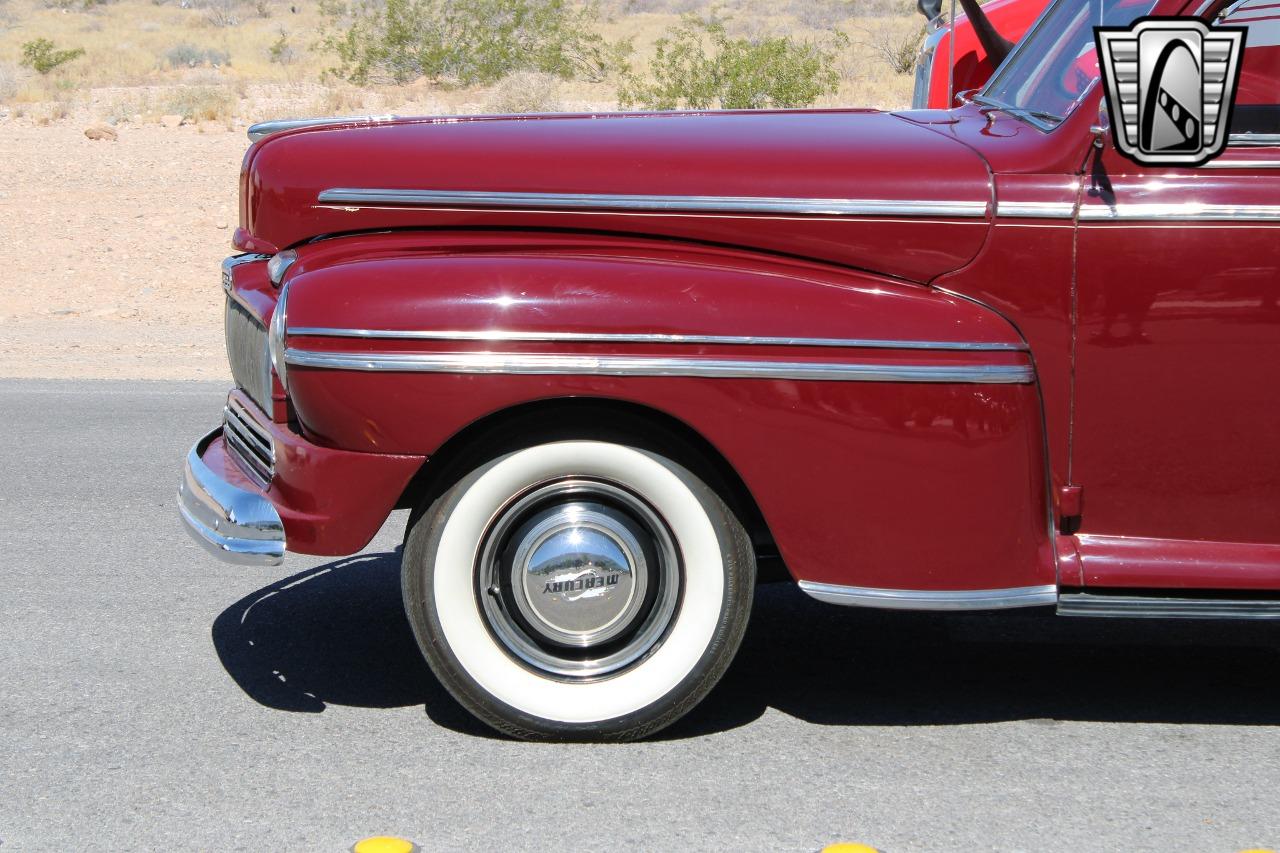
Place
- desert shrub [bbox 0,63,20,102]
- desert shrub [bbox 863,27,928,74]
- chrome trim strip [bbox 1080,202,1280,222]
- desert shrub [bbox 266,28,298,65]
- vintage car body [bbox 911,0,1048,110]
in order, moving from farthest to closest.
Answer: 1. desert shrub [bbox 266,28,298,65]
2. desert shrub [bbox 863,27,928,74]
3. desert shrub [bbox 0,63,20,102]
4. vintage car body [bbox 911,0,1048,110]
5. chrome trim strip [bbox 1080,202,1280,222]

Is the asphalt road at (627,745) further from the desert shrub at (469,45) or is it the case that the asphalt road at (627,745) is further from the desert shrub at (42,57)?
the desert shrub at (42,57)

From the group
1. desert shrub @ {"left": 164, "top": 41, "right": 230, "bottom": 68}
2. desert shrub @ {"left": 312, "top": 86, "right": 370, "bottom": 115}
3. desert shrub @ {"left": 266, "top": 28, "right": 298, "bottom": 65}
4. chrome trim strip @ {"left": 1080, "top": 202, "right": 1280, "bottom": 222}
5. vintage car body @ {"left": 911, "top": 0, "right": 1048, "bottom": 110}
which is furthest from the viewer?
desert shrub @ {"left": 266, "top": 28, "right": 298, "bottom": 65}

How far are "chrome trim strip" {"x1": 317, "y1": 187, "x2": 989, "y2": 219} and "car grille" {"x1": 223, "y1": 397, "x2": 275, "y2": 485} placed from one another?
0.62 meters

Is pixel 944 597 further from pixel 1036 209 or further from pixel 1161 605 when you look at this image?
pixel 1036 209

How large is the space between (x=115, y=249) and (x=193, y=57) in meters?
19.8

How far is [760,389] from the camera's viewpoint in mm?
3318

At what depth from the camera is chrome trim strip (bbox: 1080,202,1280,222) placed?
327 centimetres

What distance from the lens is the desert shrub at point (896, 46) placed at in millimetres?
26391

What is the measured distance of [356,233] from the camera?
12.1 feet

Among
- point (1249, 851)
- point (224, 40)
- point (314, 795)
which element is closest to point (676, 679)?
point (314, 795)

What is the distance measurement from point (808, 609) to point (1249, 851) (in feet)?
5.97

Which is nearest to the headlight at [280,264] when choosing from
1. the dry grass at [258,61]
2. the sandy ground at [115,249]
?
the sandy ground at [115,249]

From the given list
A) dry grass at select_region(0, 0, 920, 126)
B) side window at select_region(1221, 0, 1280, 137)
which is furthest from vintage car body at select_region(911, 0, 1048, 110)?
dry grass at select_region(0, 0, 920, 126)

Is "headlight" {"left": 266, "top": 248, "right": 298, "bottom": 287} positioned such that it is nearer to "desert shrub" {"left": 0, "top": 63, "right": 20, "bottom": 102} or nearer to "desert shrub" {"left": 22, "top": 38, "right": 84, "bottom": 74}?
"desert shrub" {"left": 0, "top": 63, "right": 20, "bottom": 102}
